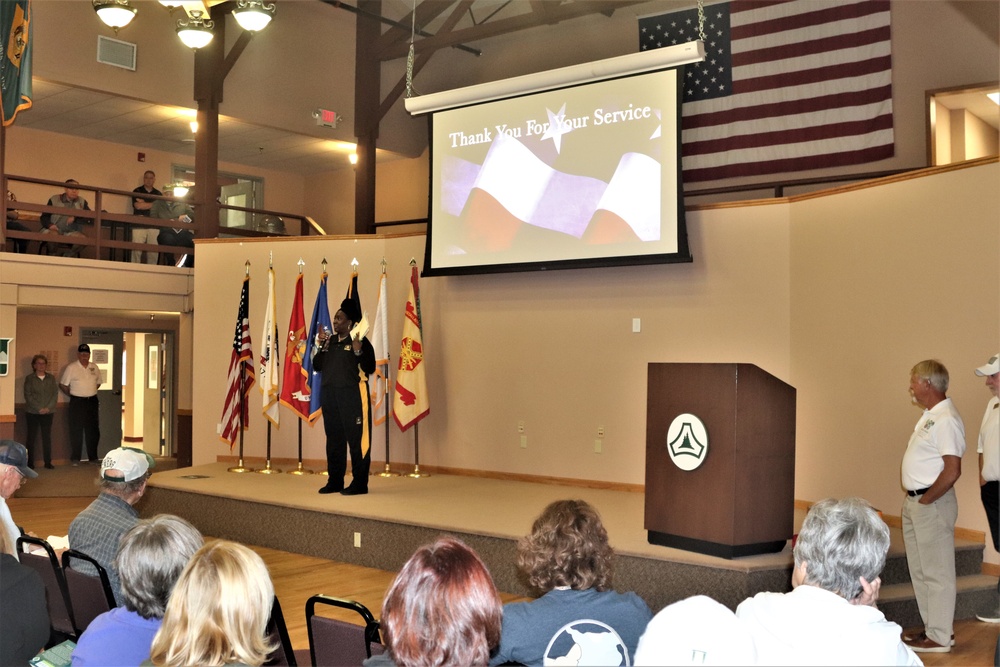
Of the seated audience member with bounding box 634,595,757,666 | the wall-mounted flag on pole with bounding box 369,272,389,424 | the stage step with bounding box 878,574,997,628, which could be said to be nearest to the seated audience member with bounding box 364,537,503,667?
the seated audience member with bounding box 634,595,757,666

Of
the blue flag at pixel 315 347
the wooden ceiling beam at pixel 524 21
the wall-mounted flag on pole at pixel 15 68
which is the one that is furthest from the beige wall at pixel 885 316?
the wall-mounted flag on pole at pixel 15 68

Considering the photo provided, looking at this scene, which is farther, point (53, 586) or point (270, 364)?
point (270, 364)

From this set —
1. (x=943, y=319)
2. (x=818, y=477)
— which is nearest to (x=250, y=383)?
(x=818, y=477)

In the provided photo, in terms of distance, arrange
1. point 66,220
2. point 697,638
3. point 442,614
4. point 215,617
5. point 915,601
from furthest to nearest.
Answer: point 66,220 → point 915,601 → point 215,617 → point 442,614 → point 697,638

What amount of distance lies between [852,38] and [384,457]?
18.5ft

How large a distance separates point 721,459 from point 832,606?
2734 millimetres

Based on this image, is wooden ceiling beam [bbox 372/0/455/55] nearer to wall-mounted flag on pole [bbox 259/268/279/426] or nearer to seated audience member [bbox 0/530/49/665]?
wall-mounted flag on pole [bbox 259/268/279/426]

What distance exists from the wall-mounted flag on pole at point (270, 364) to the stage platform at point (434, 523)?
621 mm

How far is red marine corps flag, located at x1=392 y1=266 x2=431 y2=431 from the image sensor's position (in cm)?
803

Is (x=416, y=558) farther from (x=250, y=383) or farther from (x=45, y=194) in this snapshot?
(x=45, y=194)

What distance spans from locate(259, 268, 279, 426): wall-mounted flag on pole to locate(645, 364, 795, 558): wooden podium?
444 centimetres

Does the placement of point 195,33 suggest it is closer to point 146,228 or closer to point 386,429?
point 386,429

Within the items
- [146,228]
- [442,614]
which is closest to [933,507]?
[442,614]

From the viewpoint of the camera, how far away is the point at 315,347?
8133 mm
